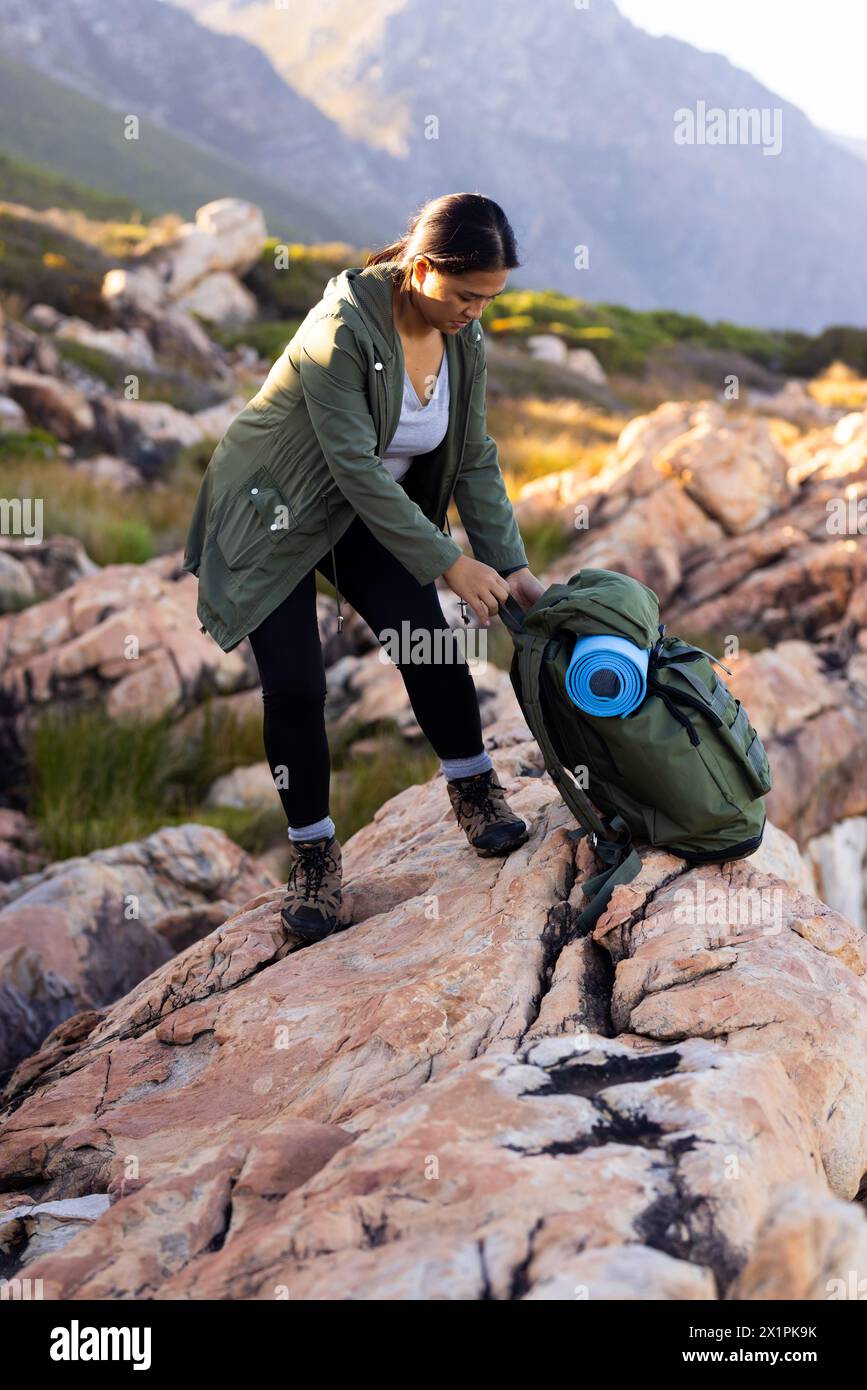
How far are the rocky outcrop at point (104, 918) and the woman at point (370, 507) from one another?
1.14 m

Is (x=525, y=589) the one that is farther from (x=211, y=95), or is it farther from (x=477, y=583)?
(x=211, y=95)

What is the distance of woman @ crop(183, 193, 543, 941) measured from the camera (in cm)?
259

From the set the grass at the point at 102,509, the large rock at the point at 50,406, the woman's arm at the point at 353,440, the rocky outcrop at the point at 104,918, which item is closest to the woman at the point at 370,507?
the woman's arm at the point at 353,440

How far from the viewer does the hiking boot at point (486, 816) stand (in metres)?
3.07

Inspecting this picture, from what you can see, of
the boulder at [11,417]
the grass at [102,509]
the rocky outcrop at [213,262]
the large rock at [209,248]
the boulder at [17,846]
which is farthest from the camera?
the large rock at [209,248]

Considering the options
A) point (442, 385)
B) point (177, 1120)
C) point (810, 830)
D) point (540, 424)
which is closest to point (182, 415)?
point (540, 424)

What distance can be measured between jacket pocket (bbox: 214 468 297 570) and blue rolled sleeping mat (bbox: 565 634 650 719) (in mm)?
780

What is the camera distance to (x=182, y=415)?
11.4 m

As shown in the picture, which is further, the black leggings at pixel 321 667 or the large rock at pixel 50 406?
the large rock at pixel 50 406

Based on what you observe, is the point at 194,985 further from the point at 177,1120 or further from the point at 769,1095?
the point at 769,1095

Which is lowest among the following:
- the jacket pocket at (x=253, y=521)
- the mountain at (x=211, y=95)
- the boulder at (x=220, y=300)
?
the jacket pocket at (x=253, y=521)

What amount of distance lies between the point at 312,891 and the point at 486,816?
52 cm

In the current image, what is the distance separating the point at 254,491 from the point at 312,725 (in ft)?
2.00

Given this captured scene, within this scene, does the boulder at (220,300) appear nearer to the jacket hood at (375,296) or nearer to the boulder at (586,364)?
the boulder at (586,364)
